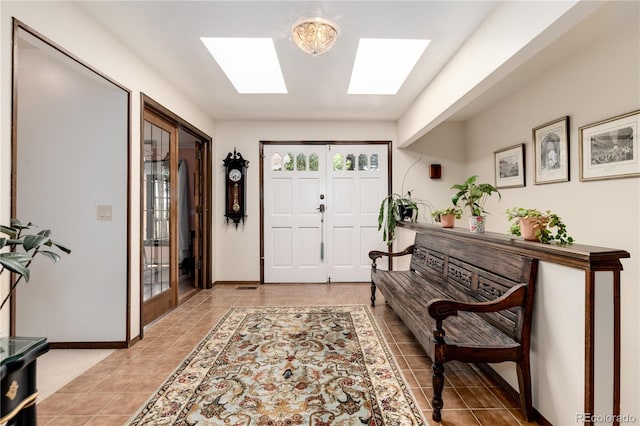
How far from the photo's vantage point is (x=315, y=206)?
4590mm

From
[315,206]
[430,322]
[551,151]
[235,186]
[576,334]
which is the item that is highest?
[551,151]

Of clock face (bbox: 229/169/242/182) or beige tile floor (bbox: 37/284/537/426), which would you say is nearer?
beige tile floor (bbox: 37/284/537/426)


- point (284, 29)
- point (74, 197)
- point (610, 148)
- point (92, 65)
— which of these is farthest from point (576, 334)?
point (74, 197)

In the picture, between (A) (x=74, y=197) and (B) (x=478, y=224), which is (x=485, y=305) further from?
(A) (x=74, y=197)

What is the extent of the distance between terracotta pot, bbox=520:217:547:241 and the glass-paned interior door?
9.83 feet

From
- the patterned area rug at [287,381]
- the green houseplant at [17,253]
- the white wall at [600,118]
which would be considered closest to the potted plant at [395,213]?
the white wall at [600,118]

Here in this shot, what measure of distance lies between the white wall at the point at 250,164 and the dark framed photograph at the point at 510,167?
182 cm

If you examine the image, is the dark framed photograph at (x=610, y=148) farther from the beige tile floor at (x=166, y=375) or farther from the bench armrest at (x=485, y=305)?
the beige tile floor at (x=166, y=375)

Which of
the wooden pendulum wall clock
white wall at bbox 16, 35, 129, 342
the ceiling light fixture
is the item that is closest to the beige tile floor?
white wall at bbox 16, 35, 129, 342

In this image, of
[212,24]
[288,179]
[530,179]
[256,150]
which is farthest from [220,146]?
[530,179]

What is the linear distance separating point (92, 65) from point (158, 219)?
155cm

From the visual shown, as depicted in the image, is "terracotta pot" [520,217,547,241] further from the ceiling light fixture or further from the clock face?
the clock face

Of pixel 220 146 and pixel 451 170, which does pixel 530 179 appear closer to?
pixel 451 170

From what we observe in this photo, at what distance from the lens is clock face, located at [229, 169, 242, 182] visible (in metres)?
4.46
